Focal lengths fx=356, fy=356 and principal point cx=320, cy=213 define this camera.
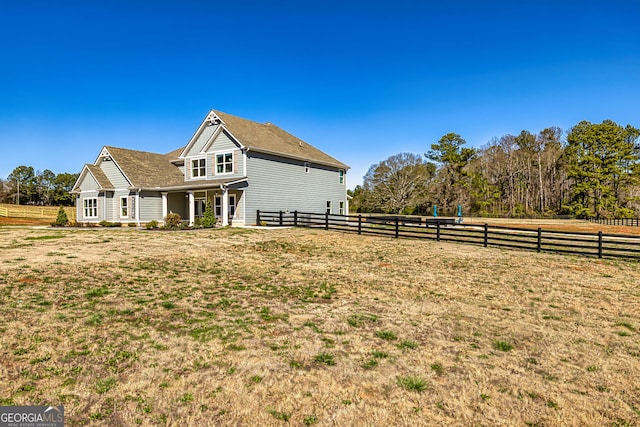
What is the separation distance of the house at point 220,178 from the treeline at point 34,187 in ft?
183

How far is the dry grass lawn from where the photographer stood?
383 cm

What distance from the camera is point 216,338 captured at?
5621 millimetres

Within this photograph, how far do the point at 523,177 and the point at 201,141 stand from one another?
2060 inches

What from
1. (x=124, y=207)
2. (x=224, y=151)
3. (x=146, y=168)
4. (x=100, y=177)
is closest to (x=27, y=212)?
(x=100, y=177)

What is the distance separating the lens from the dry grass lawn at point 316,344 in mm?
3830

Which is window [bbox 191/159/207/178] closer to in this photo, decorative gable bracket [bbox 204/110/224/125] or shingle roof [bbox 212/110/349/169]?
decorative gable bracket [bbox 204/110/224/125]

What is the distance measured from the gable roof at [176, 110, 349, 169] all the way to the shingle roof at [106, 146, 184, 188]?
11.1 ft

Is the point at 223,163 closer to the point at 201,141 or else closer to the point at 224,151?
the point at 224,151

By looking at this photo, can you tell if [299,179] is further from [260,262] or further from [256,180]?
[260,262]

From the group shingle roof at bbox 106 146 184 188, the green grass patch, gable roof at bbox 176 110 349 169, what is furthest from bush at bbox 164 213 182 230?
the green grass patch

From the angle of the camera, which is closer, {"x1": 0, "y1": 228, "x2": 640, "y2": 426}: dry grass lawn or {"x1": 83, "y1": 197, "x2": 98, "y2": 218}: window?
{"x1": 0, "y1": 228, "x2": 640, "y2": 426}: dry grass lawn

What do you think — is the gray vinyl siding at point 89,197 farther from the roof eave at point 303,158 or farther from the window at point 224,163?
the roof eave at point 303,158

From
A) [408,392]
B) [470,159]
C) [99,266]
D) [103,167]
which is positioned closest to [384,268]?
[408,392]

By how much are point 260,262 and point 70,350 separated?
24.9 feet
